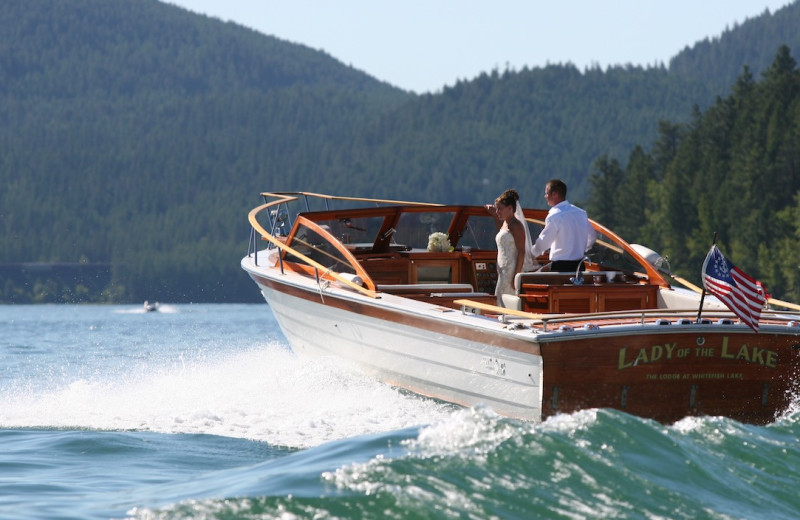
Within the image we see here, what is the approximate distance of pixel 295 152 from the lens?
7136 inches

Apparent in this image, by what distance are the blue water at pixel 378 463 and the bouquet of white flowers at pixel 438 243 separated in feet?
7.66

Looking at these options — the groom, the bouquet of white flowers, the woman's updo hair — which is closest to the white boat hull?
the woman's updo hair

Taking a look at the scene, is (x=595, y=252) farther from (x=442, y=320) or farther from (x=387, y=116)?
(x=387, y=116)

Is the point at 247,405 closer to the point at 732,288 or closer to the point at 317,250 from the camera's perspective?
the point at 317,250

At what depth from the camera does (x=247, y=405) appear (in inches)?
374

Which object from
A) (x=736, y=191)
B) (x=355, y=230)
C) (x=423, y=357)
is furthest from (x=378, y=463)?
(x=736, y=191)

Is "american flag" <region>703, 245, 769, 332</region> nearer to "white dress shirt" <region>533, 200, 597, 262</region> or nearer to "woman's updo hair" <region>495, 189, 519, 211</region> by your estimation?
"white dress shirt" <region>533, 200, 597, 262</region>

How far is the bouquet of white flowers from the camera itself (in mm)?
11617

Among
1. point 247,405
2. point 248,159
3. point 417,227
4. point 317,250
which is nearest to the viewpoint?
point 247,405

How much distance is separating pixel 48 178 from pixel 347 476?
16912 cm

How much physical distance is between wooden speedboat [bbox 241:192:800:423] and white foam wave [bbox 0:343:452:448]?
21 cm

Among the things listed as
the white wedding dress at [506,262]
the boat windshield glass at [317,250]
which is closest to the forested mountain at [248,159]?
the boat windshield glass at [317,250]

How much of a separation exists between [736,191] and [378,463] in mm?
61683

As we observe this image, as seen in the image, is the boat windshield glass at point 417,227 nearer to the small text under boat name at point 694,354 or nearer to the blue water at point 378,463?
the blue water at point 378,463
